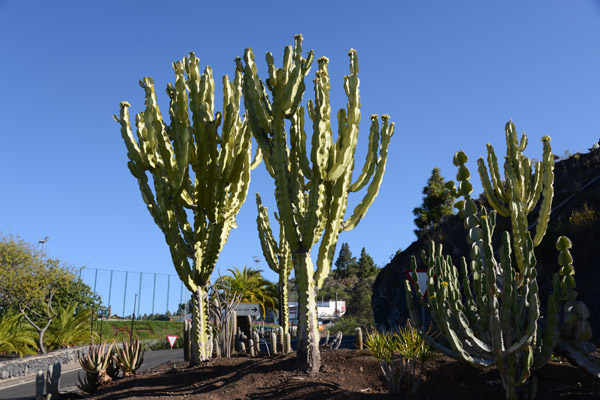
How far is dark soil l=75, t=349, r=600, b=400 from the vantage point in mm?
5523

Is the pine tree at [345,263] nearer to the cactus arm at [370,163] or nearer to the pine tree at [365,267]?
the pine tree at [365,267]

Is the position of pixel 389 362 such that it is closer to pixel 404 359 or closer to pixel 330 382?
pixel 404 359

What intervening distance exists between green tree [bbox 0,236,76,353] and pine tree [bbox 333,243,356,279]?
162ft

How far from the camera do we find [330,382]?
22.5 feet

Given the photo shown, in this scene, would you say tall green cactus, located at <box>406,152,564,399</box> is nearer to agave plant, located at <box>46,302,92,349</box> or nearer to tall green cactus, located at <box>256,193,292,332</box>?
tall green cactus, located at <box>256,193,292,332</box>

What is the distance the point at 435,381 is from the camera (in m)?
6.73

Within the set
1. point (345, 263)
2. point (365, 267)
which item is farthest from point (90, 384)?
point (345, 263)

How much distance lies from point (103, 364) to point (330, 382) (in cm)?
535

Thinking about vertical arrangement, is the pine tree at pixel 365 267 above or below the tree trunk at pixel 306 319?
above

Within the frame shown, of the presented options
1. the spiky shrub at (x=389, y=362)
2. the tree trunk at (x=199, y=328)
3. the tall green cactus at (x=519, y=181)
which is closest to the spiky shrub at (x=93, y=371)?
the tree trunk at (x=199, y=328)

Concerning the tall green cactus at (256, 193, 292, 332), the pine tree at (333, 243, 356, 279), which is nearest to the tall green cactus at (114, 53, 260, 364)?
the tall green cactus at (256, 193, 292, 332)

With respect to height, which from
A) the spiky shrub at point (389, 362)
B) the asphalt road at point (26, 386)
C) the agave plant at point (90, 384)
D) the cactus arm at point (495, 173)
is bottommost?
the asphalt road at point (26, 386)

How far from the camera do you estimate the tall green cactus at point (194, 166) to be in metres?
9.98

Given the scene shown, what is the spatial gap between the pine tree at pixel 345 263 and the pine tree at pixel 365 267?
321 centimetres
